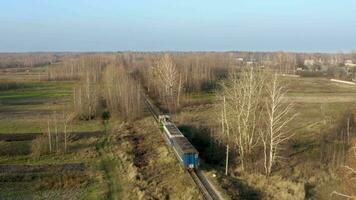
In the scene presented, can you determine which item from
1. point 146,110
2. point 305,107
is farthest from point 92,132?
point 305,107

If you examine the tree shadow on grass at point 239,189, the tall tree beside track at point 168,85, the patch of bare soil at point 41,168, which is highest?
the tall tree beside track at point 168,85

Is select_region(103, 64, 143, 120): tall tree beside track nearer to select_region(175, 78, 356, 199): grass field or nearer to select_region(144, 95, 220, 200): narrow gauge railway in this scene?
select_region(175, 78, 356, 199): grass field

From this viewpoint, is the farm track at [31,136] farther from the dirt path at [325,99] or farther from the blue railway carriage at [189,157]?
the dirt path at [325,99]

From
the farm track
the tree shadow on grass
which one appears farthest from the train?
the farm track

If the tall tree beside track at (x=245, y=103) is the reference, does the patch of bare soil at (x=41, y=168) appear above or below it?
below

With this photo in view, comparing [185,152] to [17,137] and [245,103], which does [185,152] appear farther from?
[17,137]

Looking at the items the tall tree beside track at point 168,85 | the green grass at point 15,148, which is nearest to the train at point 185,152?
the green grass at point 15,148

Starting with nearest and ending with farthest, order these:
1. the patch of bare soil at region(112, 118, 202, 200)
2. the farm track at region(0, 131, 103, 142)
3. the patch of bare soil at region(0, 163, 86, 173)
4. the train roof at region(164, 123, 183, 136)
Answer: the patch of bare soil at region(112, 118, 202, 200) → the patch of bare soil at region(0, 163, 86, 173) → the train roof at region(164, 123, 183, 136) → the farm track at region(0, 131, 103, 142)

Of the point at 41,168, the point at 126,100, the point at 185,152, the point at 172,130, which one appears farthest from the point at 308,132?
the point at 41,168

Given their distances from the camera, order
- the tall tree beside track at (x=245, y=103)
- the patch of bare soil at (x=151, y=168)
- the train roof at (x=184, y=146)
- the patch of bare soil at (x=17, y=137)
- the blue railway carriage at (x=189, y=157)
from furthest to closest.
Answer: the patch of bare soil at (x=17, y=137), the tall tree beside track at (x=245, y=103), the train roof at (x=184, y=146), the blue railway carriage at (x=189, y=157), the patch of bare soil at (x=151, y=168)

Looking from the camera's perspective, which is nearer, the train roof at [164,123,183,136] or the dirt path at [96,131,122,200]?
the dirt path at [96,131,122,200]
